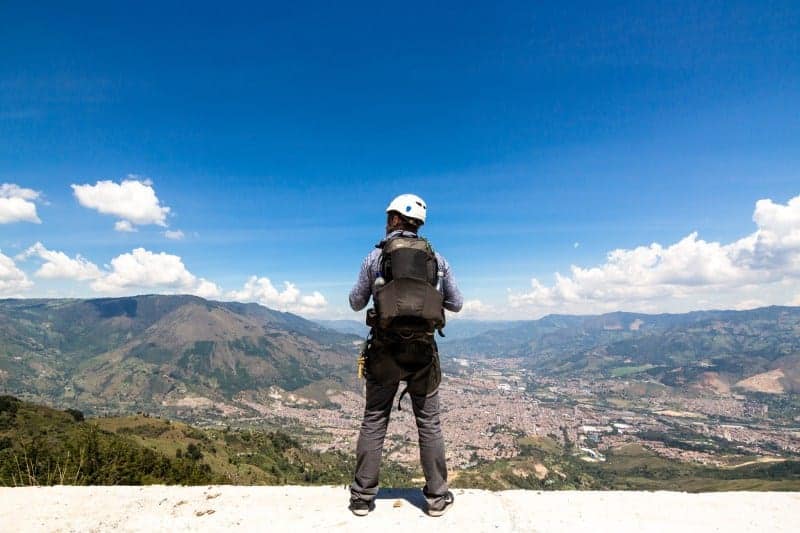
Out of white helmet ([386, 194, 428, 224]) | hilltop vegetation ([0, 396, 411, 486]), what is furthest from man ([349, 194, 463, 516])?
hilltop vegetation ([0, 396, 411, 486])

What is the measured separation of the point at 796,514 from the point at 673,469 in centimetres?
17535

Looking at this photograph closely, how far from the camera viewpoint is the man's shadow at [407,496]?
5352 mm

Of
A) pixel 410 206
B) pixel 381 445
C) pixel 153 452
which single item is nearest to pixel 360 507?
pixel 381 445

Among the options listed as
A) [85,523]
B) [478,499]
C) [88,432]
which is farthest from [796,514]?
[88,432]

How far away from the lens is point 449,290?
17.6 ft

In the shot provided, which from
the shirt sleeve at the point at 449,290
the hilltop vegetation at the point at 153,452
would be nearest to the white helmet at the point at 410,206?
the shirt sleeve at the point at 449,290

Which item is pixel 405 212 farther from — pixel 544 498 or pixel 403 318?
pixel 544 498

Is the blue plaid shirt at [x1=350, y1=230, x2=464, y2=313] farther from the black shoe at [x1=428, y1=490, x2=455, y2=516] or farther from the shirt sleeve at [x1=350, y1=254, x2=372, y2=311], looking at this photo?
the black shoe at [x1=428, y1=490, x2=455, y2=516]

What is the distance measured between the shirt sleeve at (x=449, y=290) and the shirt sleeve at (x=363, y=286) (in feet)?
2.90

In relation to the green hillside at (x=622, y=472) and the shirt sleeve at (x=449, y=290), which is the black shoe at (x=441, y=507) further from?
the green hillside at (x=622, y=472)

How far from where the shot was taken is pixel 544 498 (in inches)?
220

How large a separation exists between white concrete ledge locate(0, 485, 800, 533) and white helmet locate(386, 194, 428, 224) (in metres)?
3.49

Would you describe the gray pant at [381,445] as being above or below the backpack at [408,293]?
below

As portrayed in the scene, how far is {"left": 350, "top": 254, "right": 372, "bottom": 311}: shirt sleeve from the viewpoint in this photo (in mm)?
5195
